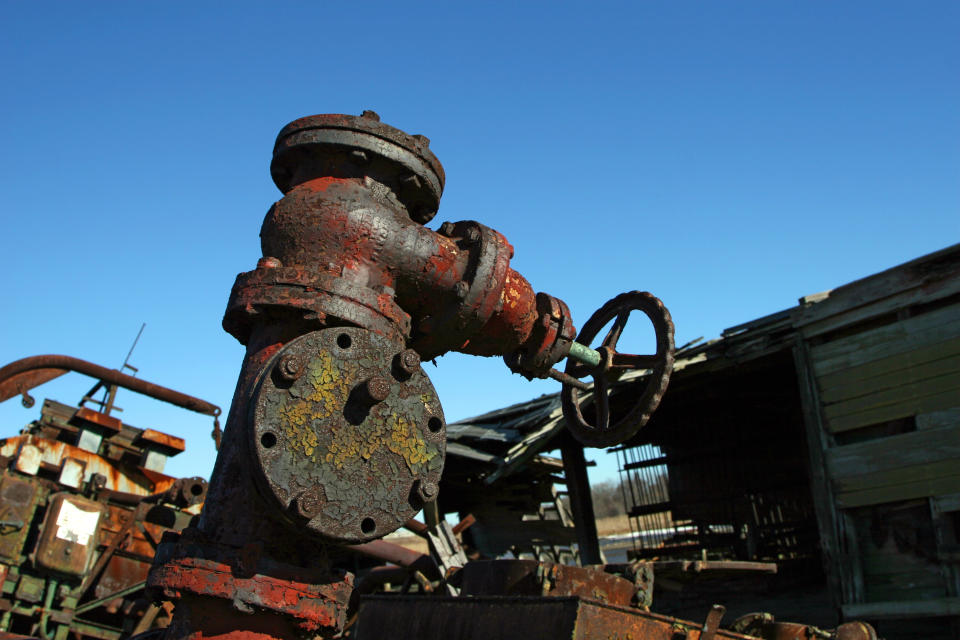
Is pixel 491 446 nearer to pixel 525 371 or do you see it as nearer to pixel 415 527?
pixel 415 527

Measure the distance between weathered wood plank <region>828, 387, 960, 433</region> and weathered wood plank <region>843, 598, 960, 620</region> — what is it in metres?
1.51

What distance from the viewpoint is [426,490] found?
236 centimetres

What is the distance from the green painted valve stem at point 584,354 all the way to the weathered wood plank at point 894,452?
14.7ft

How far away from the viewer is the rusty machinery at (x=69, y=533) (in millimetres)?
6957

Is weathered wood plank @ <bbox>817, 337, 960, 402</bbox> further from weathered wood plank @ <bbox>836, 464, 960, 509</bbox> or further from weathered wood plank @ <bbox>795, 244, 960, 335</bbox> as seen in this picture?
weathered wood plank @ <bbox>836, 464, 960, 509</bbox>

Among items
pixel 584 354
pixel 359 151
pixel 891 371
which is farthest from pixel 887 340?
pixel 359 151

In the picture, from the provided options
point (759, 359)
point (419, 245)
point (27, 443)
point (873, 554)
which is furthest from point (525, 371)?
point (27, 443)

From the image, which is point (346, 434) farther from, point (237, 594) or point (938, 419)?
point (938, 419)

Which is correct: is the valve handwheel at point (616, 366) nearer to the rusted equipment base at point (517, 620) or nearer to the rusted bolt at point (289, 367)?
the rusted equipment base at point (517, 620)

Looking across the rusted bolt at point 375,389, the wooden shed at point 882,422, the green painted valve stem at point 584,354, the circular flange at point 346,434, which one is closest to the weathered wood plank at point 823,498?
the wooden shed at point 882,422

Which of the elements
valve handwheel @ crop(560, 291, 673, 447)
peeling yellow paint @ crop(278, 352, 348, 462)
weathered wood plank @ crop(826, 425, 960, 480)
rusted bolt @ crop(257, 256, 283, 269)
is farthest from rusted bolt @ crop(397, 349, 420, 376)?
weathered wood plank @ crop(826, 425, 960, 480)

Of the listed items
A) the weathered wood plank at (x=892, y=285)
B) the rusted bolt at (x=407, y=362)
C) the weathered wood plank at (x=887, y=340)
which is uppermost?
the weathered wood plank at (x=892, y=285)

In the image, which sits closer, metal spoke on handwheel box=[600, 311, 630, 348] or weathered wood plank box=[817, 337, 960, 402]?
metal spoke on handwheel box=[600, 311, 630, 348]

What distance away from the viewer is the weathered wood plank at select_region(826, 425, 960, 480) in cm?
621
